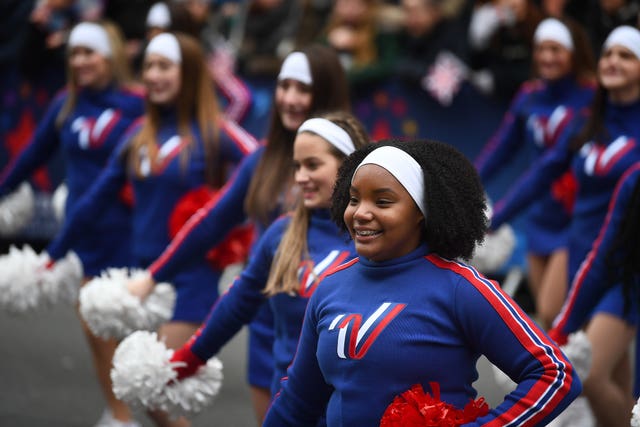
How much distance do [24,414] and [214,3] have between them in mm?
5732

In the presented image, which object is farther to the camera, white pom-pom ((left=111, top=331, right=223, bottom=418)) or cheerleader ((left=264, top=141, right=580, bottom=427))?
white pom-pom ((left=111, top=331, right=223, bottom=418))

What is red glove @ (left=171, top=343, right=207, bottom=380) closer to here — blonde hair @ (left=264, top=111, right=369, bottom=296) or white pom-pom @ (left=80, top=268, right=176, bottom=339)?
blonde hair @ (left=264, top=111, right=369, bottom=296)

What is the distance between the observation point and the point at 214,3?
11453 millimetres

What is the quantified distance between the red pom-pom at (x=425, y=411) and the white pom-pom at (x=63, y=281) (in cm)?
346

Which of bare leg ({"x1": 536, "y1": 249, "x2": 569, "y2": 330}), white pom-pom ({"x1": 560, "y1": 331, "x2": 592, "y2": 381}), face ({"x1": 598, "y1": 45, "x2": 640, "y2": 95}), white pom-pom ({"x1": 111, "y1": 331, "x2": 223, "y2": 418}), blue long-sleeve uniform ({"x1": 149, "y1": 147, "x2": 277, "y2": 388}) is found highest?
face ({"x1": 598, "y1": 45, "x2": 640, "y2": 95})

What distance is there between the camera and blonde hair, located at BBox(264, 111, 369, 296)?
376 centimetres

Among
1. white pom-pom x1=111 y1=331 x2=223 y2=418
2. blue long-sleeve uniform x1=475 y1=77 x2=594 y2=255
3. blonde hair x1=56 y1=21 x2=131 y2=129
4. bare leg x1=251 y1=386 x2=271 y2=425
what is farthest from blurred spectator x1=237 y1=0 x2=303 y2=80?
white pom-pom x1=111 y1=331 x2=223 y2=418

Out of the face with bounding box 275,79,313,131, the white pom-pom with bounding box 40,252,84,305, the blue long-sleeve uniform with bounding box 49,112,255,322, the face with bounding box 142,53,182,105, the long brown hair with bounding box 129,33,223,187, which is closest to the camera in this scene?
the face with bounding box 275,79,313,131

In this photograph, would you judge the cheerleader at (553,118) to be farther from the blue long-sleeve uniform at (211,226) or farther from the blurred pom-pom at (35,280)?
the blurred pom-pom at (35,280)

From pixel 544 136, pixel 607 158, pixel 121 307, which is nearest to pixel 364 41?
pixel 544 136

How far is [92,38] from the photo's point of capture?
6910 millimetres

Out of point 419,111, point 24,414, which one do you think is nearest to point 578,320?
point 24,414

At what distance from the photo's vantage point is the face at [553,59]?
6.71m

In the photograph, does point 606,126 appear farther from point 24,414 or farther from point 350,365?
point 24,414
